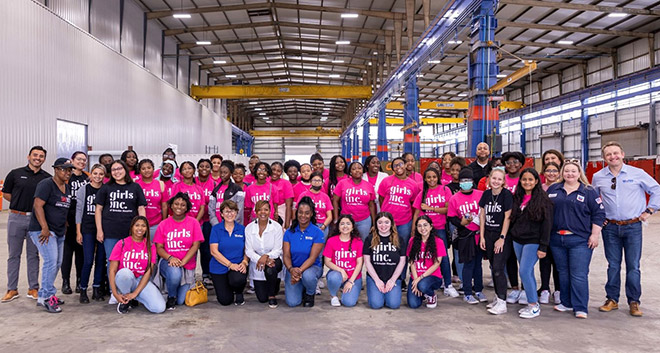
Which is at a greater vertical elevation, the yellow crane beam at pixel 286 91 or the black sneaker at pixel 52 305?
the yellow crane beam at pixel 286 91

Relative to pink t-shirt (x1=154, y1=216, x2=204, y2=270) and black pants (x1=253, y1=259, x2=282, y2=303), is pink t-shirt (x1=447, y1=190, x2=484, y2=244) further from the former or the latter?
pink t-shirt (x1=154, y1=216, x2=204, y2=270)

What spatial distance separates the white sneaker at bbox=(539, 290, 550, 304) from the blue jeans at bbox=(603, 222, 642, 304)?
1.93 ft

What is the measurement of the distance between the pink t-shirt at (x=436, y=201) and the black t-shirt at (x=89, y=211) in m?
3.60

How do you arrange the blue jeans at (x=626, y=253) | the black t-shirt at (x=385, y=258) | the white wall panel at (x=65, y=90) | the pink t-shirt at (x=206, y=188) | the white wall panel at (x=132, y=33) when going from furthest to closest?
1. the white wall panel at (x=132, y=33)
2. the white wall panel at (x=65, y=90)
3. the pink t-shirt at (x=206, y=188)
4. the black t-shirt at (x=385, y=258)
5. the blue jeans at (x=626, y=253)

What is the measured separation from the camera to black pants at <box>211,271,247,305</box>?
5.01m

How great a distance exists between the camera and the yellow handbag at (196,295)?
4965 mm

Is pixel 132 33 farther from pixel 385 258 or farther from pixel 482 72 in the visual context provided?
pixel 385 258

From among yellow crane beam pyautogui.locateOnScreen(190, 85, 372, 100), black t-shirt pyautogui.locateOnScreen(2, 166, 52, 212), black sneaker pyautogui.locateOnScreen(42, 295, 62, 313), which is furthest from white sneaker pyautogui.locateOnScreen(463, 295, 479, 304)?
yellow crane beam pyautogui.locateOnScreen(190, 85, 372, 100)

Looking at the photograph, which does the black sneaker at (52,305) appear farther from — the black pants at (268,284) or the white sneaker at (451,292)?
the white sneaker at (451,292)

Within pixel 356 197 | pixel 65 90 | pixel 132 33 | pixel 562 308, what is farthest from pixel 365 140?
pixel 562 308

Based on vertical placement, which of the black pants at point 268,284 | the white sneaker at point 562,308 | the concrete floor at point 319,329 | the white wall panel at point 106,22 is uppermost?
the white wall panel at point 106,22

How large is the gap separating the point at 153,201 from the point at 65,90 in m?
11.3

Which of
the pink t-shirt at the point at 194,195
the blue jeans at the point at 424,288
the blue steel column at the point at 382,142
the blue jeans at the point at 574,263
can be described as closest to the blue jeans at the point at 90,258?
the pink t-shirt at the point at 194,195

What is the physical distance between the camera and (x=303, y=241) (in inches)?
201
